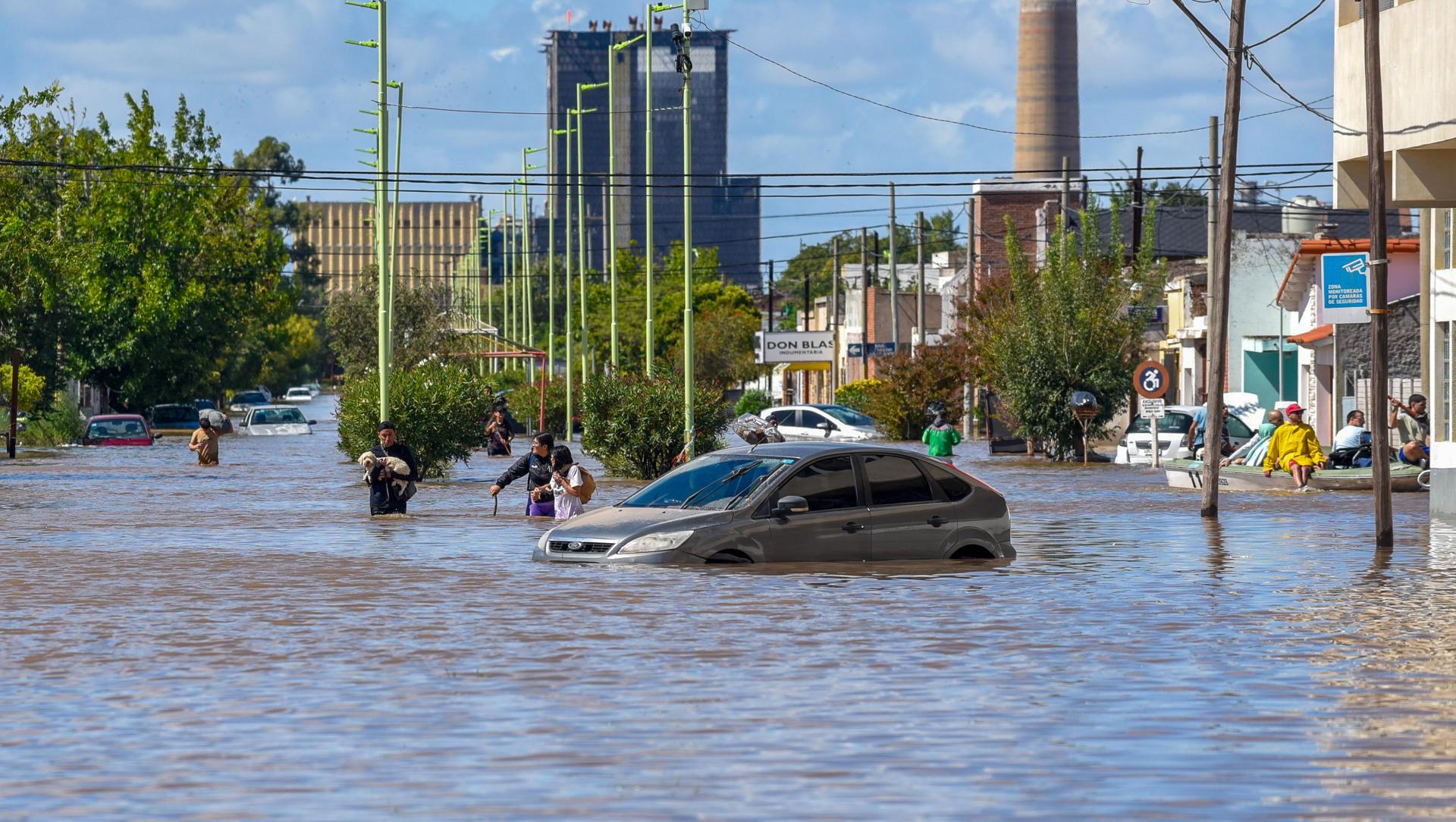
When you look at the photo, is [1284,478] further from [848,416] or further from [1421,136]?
[848,416]

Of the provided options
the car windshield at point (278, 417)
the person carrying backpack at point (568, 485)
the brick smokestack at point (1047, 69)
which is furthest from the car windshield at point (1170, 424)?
the brick smokestack at point (1047, 69)

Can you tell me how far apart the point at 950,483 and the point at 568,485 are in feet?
18.4

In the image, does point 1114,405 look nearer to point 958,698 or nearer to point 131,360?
point 131,360

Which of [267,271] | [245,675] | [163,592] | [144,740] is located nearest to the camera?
[144,740]

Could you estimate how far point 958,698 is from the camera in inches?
464

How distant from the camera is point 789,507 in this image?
760 inches

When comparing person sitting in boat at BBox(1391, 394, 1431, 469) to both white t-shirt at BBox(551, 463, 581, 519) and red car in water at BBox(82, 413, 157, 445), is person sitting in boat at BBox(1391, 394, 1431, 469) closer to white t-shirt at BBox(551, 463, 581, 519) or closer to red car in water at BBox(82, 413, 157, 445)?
white t-shirt at BBox(551, 463, 581, 519)

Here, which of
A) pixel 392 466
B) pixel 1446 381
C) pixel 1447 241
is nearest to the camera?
pixel 392 466

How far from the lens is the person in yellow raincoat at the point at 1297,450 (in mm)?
36594

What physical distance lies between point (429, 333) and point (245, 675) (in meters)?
84.0

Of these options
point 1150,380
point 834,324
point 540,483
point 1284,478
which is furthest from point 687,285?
point 834,324

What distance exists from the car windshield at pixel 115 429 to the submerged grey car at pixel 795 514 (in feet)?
156

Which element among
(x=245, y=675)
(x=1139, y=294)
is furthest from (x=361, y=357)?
(x=245, y=675)

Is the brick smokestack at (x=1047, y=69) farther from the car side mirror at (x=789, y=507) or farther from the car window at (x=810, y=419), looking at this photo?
the car side mirror at (x=789, y=507)
